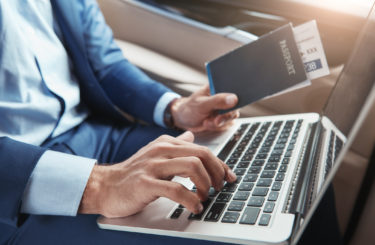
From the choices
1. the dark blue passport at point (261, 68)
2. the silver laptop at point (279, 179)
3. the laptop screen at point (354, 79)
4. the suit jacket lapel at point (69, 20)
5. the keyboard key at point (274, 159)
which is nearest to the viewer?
the silver laptop at point (279, 179)

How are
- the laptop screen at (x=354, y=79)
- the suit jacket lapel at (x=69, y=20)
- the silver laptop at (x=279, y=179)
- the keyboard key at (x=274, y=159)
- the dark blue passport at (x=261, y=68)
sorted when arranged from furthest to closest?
the suit jacket lapel at (x=69, y=20) → the dark blue passport at (x=261, y=68) → the keyboard key at (x=274, y=159) → the laptop screen at (x=354, y=79) → the silver laptop at (x=279, y=179)

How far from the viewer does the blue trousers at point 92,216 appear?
Result: 1.96ft

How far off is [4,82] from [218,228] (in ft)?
1.83

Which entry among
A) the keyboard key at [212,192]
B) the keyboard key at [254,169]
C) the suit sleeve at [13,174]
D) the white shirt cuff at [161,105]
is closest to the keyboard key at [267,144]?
the keyboard key at [254,169]

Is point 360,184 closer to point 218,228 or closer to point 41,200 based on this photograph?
point 218,228

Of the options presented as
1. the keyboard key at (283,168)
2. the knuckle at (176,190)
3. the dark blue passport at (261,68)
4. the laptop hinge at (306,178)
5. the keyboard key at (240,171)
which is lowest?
the keyboard key at (240,171)

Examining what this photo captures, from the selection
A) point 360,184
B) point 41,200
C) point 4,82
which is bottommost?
point 360,184

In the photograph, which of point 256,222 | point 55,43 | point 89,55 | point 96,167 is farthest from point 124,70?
point 256,222

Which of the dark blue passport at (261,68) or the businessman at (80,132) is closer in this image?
the businessman at (80,132)

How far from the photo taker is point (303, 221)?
0.48 m

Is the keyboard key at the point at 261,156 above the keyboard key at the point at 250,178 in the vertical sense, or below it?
below

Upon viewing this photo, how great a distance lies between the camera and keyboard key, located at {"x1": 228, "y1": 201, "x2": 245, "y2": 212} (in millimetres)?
548

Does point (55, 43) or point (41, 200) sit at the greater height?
point (55, 43)

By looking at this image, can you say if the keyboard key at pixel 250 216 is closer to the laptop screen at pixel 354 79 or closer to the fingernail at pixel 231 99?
the laptop screen at pixel 354 79
